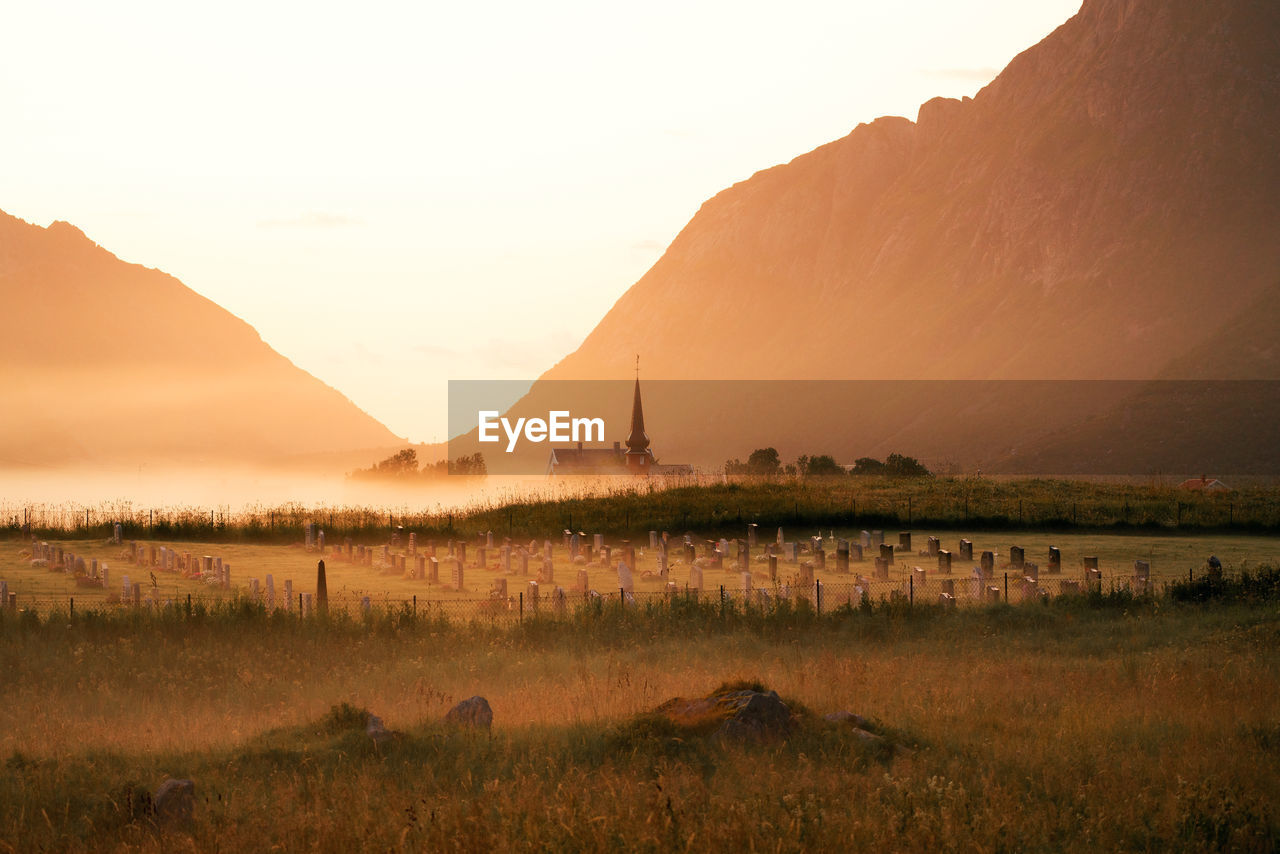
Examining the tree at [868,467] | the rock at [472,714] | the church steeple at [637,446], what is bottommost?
the rock at [472,714]

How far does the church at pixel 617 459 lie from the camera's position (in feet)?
423

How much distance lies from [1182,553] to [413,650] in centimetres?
2867

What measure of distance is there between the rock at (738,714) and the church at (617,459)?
105709 millimetres

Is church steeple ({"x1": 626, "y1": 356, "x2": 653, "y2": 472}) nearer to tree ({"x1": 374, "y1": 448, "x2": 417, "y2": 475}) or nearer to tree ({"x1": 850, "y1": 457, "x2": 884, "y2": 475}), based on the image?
tree ({"x1": 374, "y1": 448, "x2": 417, "y2": 475})

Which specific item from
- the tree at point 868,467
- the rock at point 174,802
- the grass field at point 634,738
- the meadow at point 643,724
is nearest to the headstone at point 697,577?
the meadow at point 643,724

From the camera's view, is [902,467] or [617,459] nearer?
[902,467]

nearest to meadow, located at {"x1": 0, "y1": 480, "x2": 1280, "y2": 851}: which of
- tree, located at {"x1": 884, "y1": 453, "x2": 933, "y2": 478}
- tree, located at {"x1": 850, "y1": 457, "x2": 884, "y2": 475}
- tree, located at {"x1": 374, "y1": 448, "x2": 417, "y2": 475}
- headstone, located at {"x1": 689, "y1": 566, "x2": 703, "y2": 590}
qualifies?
headstone, located at {"x1": 689, "y1": 566, "x2": 703, "y2": 590}

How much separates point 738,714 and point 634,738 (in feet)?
4.22

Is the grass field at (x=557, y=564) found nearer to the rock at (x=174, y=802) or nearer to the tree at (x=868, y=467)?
the rock at (x=174, y=802)

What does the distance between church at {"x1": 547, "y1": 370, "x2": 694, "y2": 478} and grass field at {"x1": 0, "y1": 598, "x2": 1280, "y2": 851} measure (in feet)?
323

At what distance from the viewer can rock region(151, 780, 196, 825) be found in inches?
448

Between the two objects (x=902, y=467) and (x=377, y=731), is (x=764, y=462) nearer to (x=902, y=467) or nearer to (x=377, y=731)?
(x=902, y=467)

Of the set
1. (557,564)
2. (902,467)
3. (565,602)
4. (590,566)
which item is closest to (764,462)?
(902,467)

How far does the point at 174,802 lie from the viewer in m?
11.6
